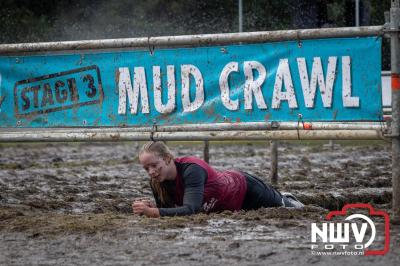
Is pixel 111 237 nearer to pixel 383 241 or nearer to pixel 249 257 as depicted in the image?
pixel 249 257

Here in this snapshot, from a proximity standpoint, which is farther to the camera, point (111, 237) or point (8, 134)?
point (8, 134)

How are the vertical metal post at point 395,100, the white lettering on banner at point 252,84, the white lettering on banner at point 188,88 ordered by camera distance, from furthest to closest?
the white lettering on banner at point 188,88
the white lettering on banner at point 252,84
the vertical metal post at point 395,100

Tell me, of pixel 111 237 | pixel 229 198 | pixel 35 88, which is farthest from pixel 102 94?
pixel 111 237

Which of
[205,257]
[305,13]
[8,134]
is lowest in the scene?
[205,257]

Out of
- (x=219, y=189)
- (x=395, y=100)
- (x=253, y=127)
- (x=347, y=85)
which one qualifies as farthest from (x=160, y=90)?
(x=395, y=100)

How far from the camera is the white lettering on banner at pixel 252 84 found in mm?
8000

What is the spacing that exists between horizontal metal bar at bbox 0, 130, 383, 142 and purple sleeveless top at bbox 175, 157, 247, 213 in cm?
25

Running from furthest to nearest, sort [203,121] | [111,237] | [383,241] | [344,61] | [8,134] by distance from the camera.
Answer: [8,134] < [203,121] < [344,61] < [111,237] < [383,241]

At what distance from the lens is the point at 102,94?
859 cm

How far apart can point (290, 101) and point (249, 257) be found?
2302 mm

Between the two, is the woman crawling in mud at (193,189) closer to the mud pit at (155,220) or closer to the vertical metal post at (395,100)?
the mud pit at (155,220)

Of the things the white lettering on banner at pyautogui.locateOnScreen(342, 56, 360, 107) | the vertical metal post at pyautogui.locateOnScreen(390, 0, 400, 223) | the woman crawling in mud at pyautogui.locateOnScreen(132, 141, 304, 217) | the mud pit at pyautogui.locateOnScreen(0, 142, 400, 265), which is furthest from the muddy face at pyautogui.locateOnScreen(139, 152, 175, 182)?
the vertical metal post at pyautogui.locateOnScreen(390, 0, 400, 223)

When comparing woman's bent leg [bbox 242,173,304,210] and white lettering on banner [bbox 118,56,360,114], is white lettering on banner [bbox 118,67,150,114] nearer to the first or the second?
white lettering on banner [bbox 118,56,360,114]

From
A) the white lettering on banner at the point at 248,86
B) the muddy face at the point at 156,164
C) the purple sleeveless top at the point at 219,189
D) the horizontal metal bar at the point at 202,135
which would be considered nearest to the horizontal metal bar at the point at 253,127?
the horizontal metal bar at the point at 202,135
